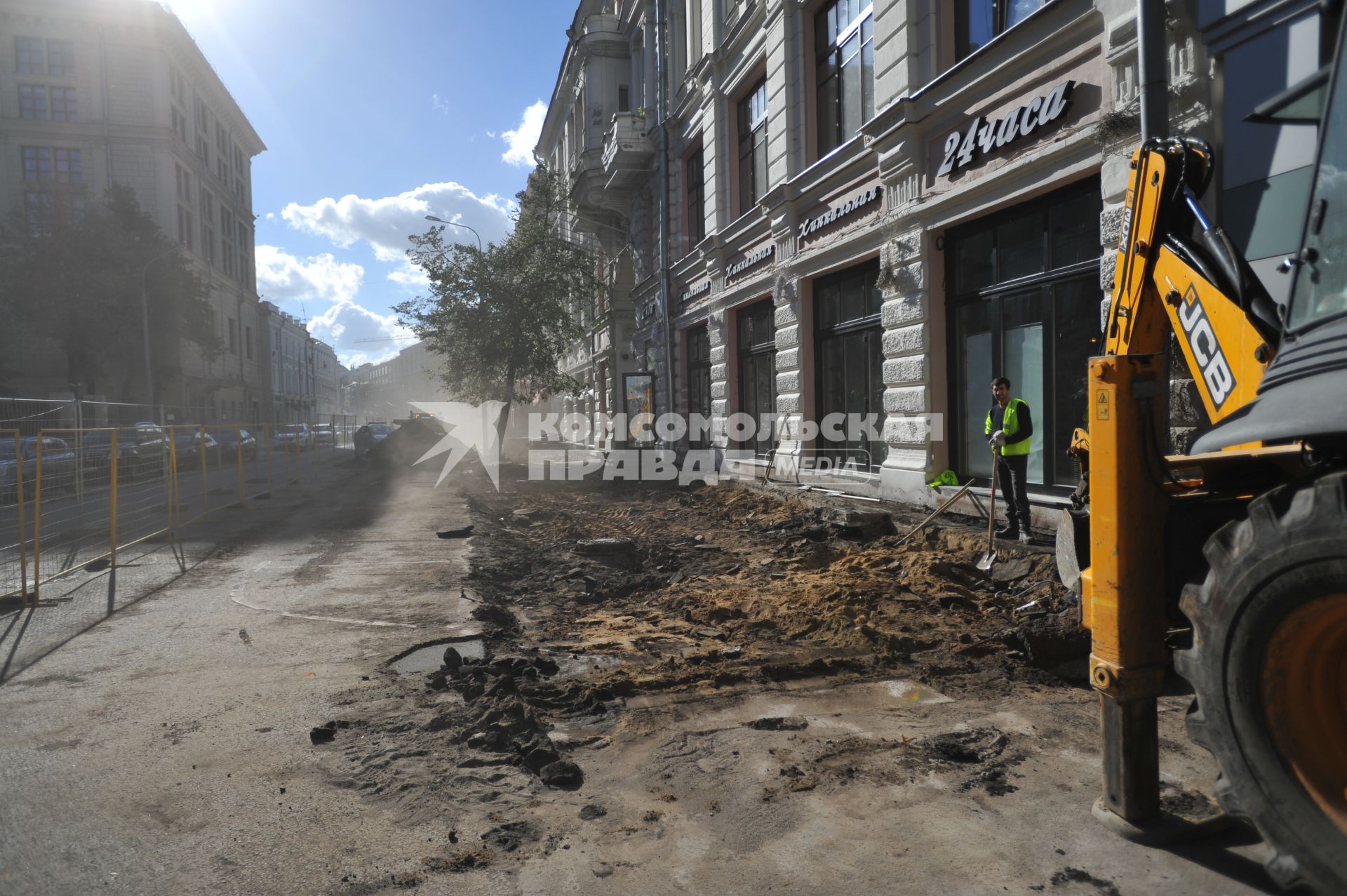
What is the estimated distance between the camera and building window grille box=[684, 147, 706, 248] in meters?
21.0

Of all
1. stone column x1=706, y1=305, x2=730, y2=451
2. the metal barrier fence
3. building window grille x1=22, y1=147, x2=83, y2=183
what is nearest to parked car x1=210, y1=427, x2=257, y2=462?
the metal barrier fence

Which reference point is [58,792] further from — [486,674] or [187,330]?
[187,330]

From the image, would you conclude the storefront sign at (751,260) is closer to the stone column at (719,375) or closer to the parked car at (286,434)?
the stone column at (719,375)

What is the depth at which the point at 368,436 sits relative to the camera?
108ft

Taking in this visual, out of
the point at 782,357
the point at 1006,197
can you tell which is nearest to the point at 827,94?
the point at 782,357

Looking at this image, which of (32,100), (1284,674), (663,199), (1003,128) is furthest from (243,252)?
(1284,674)

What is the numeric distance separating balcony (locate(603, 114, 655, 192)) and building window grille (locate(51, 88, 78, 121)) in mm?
41538

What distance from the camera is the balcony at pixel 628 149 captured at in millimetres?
23266

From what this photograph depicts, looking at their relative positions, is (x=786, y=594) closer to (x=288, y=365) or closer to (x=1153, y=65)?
(x=1153, y=65)

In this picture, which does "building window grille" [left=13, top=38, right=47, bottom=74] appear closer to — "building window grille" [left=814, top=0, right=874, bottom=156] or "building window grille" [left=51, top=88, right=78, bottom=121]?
"building window grille" [left=51, top=88, right=78, bottom=121]

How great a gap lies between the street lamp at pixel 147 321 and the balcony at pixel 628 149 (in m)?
22.6

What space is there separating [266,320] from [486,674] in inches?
3047

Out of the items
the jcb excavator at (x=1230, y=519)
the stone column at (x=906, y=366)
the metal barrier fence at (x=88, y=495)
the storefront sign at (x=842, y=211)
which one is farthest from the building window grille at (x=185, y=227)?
the jcb excavator at (x=1230, y=519)

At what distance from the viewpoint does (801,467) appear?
1482cm
